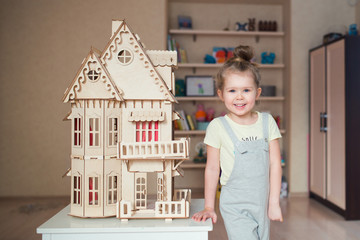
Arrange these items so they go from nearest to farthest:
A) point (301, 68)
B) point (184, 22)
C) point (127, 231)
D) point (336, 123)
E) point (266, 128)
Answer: point (127, 231) → point (266, 128) → point (336, 123) → point (301, 68) → point (184, 22)

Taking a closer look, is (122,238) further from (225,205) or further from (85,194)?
(225,205)

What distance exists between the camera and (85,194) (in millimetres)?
1295

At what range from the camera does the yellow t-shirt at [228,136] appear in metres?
1.38

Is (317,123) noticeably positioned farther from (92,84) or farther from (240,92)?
(92,84)

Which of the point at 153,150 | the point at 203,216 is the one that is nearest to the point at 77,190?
the point at 153,150

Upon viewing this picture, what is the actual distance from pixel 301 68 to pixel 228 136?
10.4 ft

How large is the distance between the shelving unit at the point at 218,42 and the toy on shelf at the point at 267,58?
10 centimetres

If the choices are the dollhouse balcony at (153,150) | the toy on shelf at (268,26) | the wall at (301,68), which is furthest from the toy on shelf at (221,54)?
the dollhouse balcony at (153,150)

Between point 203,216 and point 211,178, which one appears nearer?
point 203,216

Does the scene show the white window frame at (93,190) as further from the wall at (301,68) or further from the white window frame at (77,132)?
the wall at (301,68)

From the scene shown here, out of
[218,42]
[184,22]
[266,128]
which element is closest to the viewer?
[266,128]

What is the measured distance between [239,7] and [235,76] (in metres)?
3.46

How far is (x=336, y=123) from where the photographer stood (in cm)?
347

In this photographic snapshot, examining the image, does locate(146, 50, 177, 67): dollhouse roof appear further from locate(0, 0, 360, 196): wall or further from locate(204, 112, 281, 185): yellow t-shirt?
locate(0, 0, 360, 196): wall
